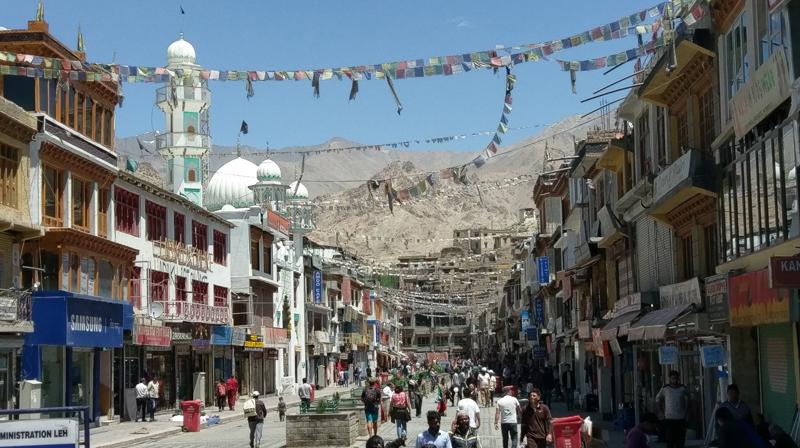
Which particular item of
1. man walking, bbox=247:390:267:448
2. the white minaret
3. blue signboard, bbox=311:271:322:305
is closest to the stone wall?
man walking, bbox=247:390:267:448

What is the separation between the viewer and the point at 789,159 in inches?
678

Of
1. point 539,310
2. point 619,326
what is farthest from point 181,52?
point 619,326

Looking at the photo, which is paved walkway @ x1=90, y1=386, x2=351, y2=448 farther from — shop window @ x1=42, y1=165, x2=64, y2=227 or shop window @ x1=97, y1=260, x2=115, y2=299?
shop window @ x1=42, y1=165, x2=64, y2=227

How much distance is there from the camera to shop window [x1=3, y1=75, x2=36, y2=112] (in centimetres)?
3751

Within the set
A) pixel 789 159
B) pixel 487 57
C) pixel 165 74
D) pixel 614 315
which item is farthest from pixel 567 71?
pixel 614 315

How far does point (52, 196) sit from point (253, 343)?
26.6 meters

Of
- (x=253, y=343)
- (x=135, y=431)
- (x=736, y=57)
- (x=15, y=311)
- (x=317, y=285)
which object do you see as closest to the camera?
(x=736, y=57)

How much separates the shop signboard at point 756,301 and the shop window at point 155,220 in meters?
32.0

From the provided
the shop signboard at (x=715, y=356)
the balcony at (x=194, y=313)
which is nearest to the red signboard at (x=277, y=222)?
the balcony at (x=194, y=313)

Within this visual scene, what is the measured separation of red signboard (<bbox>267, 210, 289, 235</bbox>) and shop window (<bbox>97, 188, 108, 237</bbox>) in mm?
28965

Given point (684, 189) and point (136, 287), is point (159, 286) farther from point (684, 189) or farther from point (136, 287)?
point (684, 189)

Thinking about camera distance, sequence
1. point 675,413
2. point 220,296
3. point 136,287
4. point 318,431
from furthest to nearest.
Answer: point 220,296 → point 136,287 → point 318,431 → point 675,413

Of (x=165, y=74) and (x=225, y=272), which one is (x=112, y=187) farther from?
(x=165, y=74)

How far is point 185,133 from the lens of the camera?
→ 100 m
